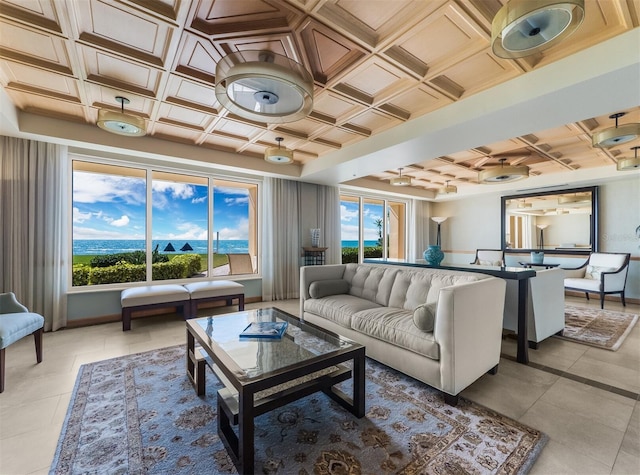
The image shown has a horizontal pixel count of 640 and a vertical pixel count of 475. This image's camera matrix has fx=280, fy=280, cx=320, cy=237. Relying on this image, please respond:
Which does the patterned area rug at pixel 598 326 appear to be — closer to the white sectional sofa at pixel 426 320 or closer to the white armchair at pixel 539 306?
the white armchair at pixel 539 306

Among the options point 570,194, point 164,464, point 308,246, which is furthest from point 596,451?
point 570,194

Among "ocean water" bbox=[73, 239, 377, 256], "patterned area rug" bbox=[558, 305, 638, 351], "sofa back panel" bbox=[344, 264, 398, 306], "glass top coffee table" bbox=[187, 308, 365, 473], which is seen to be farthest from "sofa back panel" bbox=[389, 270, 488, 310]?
"ocean water" bbox=[73, 239, 377, 256]

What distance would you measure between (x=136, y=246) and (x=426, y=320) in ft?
14.9

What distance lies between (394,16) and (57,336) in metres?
4.92

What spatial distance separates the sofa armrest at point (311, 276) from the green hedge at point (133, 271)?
247cm

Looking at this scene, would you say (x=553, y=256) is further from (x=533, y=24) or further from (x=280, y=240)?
(x=533, y=24)

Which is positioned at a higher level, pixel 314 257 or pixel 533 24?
pixel 533 24

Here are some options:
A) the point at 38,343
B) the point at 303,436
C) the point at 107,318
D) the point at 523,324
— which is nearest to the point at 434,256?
the point at 523,324

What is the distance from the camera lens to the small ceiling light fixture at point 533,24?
1429 millimetres

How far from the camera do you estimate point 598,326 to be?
151 inches

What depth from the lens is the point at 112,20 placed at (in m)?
1.98

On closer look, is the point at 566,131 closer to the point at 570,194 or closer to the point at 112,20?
the point at 570,194

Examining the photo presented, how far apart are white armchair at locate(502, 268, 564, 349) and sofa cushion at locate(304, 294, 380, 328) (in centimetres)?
138

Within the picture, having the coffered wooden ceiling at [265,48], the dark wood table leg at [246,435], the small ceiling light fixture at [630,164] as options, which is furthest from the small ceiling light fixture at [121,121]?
the small ceiling light fixture at [630,164]
